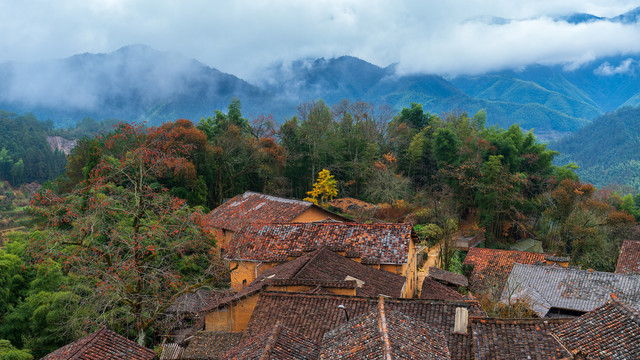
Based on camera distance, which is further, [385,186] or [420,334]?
[385,186]

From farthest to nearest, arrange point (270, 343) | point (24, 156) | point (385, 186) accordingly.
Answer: point (24, 156) < point (385, 186) < point (270, 343)

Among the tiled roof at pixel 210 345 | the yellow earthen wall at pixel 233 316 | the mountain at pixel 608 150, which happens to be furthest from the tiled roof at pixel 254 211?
the mountain at pixel 608 150

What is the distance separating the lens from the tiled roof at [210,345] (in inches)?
542

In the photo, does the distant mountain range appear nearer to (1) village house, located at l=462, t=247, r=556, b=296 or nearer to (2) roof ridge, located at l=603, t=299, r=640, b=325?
(1) village house, located at l=462, t=247, r=556, b=296

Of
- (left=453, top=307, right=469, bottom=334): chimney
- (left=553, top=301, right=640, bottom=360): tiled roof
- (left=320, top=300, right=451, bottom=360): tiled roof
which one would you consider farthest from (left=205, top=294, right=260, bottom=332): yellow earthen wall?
(left=553, top=301, right=640, bottom=360): tiled roof

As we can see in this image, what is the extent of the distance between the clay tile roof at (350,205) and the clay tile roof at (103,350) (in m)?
27.3

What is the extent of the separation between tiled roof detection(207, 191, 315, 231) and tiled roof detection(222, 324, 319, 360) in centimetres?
1755

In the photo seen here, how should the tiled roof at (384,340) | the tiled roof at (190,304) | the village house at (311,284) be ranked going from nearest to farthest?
the tiled roof at (384,340)
the village house at (311,284)
the tiled roof at (190,304)

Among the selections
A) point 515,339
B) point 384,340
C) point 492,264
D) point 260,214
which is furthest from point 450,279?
point 384,340

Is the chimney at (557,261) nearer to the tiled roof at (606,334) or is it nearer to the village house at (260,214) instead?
the village house at (260,214)

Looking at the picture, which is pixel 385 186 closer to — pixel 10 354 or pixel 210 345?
pixel 210 345

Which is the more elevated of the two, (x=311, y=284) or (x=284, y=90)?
(x=284, y=90)

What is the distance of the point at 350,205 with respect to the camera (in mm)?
40969

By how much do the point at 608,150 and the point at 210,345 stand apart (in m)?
95.5
